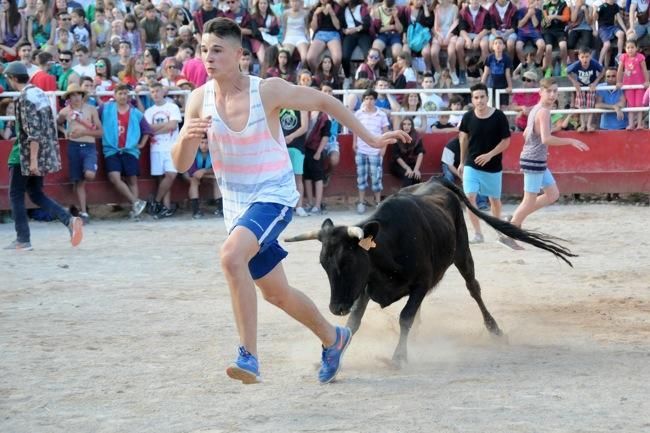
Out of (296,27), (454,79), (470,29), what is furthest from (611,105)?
(296,27)

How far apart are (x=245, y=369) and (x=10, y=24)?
12.2 metres

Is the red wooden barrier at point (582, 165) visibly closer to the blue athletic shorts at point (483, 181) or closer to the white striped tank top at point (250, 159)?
the blue athletic shorts at point (483, 181)

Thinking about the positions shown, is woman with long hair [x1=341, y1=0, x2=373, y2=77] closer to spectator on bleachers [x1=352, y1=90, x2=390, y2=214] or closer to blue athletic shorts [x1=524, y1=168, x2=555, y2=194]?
spectator on bleachers [x1=352, y1=90, x2=390, y2=214]

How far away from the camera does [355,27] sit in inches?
674

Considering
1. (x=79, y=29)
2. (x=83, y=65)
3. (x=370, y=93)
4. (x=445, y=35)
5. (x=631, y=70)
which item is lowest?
(x=370, y=93)

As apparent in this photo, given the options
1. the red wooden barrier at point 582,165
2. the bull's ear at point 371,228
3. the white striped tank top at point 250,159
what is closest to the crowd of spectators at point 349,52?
the red wooden barrier at point 582,165

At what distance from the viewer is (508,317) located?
26.3 ft

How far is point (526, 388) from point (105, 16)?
12576 millimetres

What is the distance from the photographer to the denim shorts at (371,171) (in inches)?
589

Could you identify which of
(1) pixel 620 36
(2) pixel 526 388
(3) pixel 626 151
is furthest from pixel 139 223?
(2) pixel 526 388

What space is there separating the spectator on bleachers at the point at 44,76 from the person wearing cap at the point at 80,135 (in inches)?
18.1

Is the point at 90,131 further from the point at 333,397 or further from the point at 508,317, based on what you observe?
the point at 333,397

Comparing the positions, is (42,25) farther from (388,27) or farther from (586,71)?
(586,71)

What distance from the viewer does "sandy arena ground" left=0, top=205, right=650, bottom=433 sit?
5.23 m
